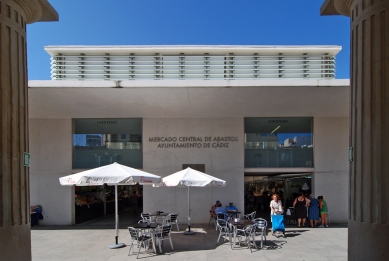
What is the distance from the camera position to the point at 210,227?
13.0 m

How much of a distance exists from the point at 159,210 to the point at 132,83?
5946 mm

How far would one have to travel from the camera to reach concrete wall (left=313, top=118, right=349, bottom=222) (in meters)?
14.0

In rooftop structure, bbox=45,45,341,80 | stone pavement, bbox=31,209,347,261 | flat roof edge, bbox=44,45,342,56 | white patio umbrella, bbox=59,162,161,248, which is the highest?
flat roof edge, bbox=44,45,342,56

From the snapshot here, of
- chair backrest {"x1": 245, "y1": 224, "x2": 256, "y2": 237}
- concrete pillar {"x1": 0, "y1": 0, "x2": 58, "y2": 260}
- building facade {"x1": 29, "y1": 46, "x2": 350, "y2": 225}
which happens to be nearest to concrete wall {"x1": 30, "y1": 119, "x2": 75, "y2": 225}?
building facade {"x1": 29, "y1": 46, "x2": 350, "y2": 225}

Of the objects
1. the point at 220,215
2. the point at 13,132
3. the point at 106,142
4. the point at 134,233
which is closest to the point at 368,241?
the point at 13,132

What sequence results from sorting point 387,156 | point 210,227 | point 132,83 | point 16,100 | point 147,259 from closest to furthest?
point 387,156, point 16,100, point 147,259, point 132,83, point 210,227

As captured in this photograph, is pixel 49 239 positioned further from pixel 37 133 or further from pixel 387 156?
pixel 387 156

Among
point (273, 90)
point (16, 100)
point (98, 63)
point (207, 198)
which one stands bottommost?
point (207, 198)

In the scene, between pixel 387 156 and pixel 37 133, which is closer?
pixel 387 156

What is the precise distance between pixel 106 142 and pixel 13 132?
30.9 feet

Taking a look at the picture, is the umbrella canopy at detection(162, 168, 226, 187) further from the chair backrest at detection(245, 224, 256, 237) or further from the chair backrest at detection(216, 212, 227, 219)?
the chair backrest at detection(245, 224, 256, 237)

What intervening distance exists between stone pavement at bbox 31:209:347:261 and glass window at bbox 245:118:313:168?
9.44 feet

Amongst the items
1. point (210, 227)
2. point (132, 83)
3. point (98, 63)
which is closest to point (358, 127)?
point (132, 83)

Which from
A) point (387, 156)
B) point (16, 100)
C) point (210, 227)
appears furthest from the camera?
point (210, 227)
